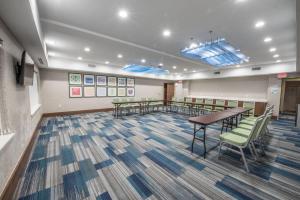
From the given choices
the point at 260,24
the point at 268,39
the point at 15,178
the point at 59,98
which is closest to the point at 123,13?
the point at 260,24

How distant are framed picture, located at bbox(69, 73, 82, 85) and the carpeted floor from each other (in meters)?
4.17

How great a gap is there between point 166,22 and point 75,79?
622 cm

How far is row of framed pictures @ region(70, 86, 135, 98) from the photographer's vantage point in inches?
281

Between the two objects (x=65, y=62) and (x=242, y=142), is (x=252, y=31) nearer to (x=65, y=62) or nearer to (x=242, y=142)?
(x=242, y=142)

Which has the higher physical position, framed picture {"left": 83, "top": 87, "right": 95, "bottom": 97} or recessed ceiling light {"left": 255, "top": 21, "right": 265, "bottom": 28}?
recessed ceiling light {"left": 255, "top": 21, "right": 265, "bottom": 28}

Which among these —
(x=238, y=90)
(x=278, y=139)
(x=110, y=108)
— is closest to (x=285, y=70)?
(x=238, y=90)

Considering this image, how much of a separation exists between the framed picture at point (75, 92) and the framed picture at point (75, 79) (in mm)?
254

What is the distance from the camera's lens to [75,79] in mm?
7102

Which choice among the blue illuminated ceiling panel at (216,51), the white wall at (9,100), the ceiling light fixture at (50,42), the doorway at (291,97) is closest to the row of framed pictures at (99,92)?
the ceiling light fixture at (50,42)

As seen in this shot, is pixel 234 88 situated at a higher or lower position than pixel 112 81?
lower

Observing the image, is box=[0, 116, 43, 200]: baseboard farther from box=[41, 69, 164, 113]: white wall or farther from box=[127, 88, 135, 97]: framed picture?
box=[127, 88, 135, 97]: framed picture

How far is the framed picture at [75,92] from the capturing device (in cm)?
700

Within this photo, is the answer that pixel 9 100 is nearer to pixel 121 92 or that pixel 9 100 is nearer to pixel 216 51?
pixel 216 51

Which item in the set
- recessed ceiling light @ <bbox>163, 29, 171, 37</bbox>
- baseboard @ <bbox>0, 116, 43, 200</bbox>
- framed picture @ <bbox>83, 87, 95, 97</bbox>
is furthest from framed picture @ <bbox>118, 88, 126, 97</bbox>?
baseboard @ <bbox>0, 116, 43, 200</bbox>
